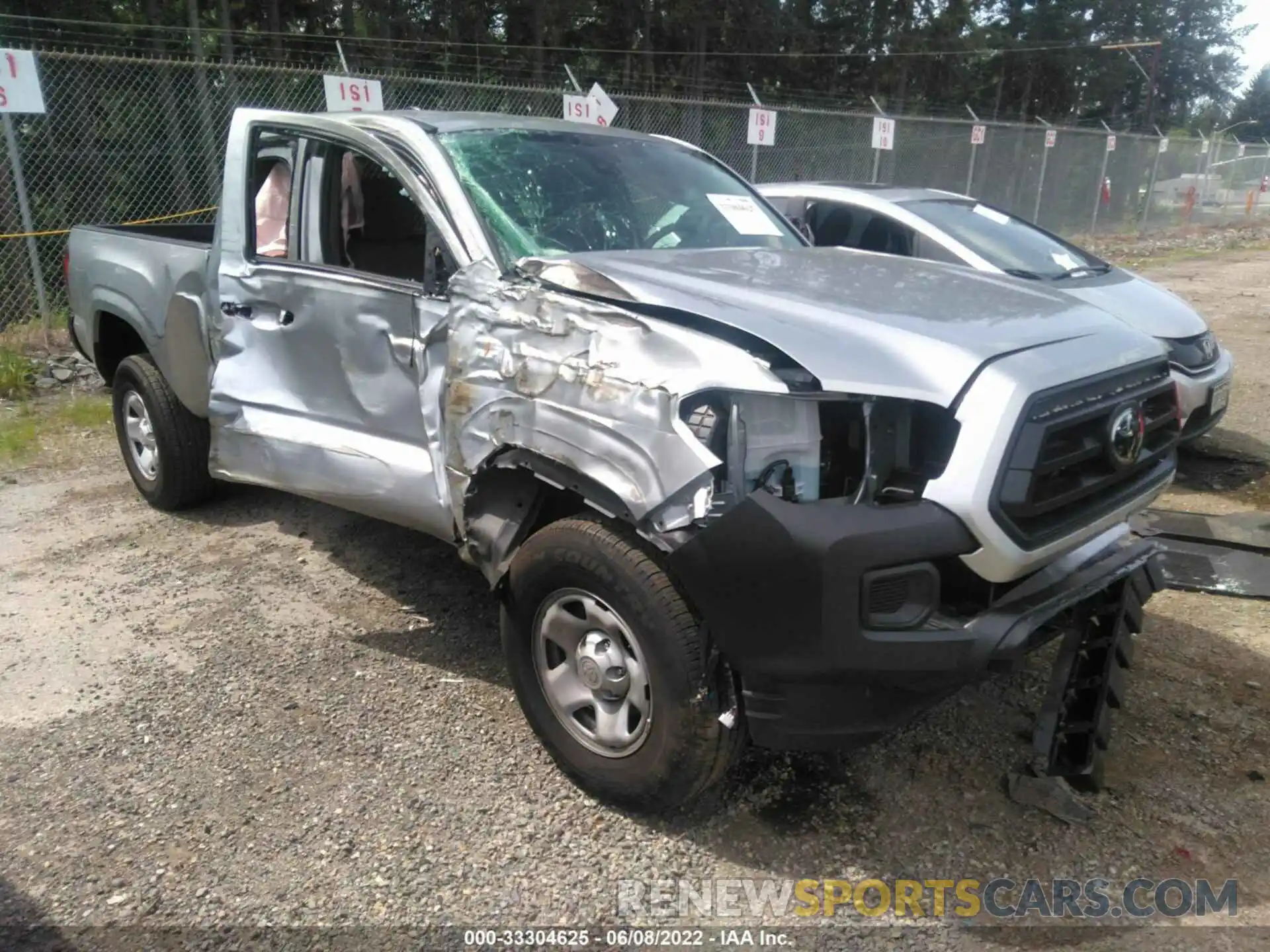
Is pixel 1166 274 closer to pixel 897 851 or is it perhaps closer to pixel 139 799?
pixel 897 851

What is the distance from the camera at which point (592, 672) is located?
2758 mm

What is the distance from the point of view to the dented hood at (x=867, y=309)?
241 centimetres

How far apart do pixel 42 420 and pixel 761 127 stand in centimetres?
891

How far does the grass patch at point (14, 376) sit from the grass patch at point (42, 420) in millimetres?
178

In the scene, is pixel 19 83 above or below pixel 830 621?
above

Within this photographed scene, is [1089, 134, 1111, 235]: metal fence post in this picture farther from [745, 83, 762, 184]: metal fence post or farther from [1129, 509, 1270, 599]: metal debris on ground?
[1129, 509, 1270, 599]: metal debris on ground

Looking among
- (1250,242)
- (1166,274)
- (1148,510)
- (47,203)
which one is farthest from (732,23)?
(1148,510)

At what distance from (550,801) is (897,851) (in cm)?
99

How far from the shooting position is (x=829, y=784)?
9.92 ft

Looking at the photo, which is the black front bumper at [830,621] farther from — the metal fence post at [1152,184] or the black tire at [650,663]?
the metal fence post at [1152,184]

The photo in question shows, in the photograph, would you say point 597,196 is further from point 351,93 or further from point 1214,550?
point 351,93

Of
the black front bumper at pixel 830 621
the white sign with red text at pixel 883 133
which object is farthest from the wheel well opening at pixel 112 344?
the white sign with red text at pixel 883 133

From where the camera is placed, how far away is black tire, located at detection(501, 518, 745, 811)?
2520 mm

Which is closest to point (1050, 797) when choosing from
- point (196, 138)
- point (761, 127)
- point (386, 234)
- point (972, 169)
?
point (386, 234)
